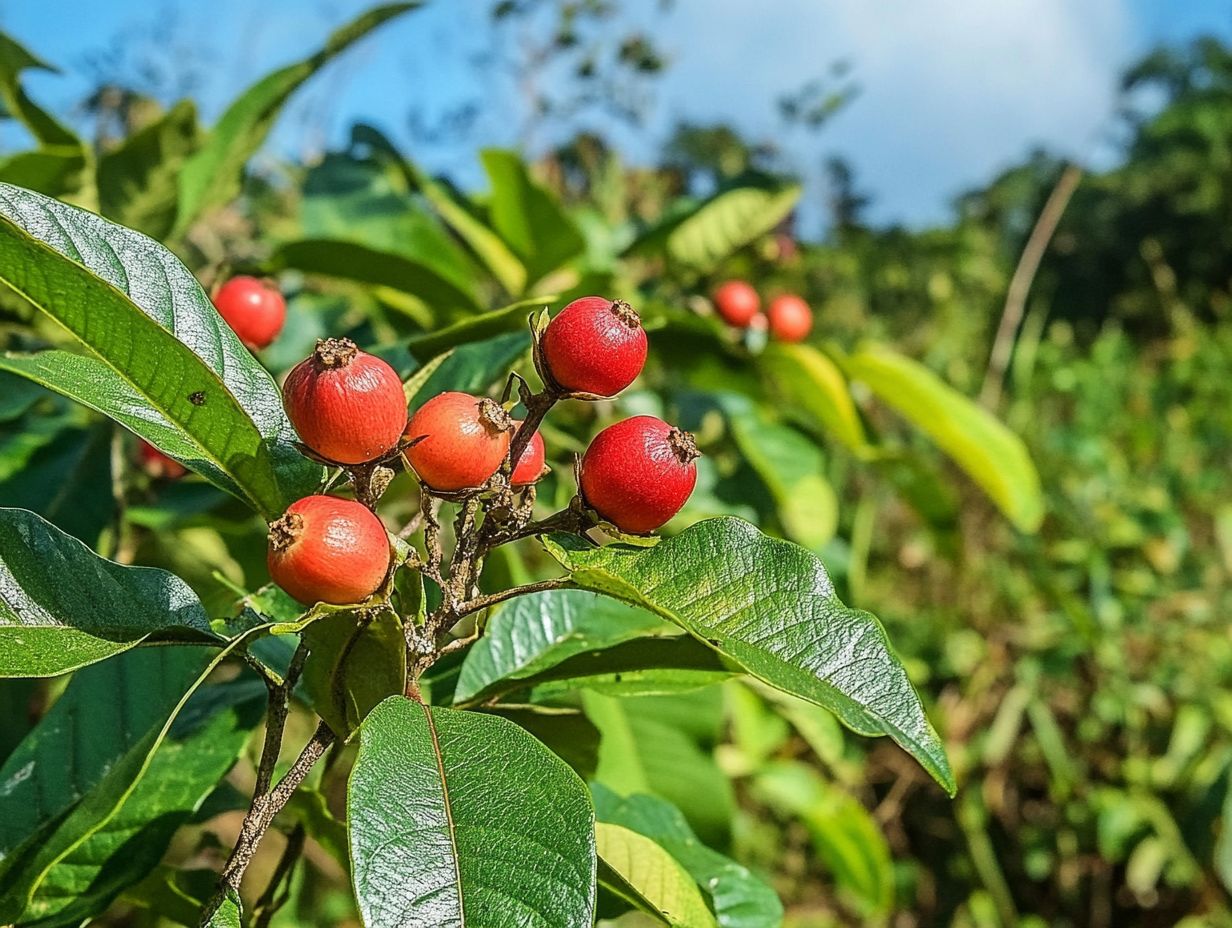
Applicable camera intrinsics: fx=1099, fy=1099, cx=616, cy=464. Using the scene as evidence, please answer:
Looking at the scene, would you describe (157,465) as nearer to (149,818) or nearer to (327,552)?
(149,818)

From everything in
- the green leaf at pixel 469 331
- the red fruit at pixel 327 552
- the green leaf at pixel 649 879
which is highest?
the green leaf at pixel 469 331

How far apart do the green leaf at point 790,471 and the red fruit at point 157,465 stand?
2.37ft

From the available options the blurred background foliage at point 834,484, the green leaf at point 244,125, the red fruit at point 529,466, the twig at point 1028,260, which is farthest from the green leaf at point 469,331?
the twig at point 1028,260

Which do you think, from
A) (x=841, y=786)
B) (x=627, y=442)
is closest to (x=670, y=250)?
(x=627, y=442)

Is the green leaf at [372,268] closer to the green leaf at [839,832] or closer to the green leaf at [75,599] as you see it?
the green leaf at [75,599]

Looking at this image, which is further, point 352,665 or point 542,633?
point 542,633

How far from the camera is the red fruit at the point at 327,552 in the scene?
564 millimetres

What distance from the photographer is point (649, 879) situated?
73cm

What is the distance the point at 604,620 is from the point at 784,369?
0.84 metres

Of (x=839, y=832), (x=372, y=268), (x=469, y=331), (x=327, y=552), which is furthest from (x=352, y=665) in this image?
(x=839, y=832)

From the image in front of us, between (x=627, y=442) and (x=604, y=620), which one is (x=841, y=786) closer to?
(x=604, y=620)

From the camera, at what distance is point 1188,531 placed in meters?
3.68

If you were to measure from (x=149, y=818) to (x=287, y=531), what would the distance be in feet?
1.01

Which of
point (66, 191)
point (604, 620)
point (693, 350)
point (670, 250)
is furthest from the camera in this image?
point (670, 250)
